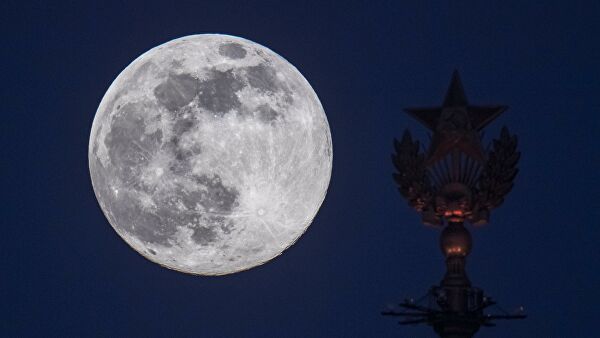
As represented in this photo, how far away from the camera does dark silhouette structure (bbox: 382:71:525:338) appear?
4438cm

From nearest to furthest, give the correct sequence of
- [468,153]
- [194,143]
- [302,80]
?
[194,143] < [302,80] < [468,153]

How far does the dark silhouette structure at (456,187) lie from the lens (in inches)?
1747

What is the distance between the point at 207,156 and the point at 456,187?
12.3 m

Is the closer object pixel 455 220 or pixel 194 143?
pixel 194 143

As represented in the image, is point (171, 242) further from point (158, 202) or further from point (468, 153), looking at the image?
point (468, 153)

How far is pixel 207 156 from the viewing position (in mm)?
34469

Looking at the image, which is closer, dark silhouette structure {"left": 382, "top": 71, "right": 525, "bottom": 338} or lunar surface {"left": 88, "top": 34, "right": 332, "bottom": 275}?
lunar surface {"left": 88, "top": 34, "right": 332, "bottom": 275}

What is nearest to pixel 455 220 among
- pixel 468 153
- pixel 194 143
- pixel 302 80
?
pixel 468 153

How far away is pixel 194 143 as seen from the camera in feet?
113

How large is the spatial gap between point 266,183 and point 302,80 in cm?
378

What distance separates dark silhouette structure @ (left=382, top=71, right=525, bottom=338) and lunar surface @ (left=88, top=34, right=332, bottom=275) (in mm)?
8655

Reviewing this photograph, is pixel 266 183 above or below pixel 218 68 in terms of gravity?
below

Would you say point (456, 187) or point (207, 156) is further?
point (456, 187)

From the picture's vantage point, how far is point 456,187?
4475 centimetres
